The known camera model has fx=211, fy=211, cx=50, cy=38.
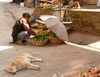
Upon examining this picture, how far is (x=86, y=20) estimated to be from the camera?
33.2 feet

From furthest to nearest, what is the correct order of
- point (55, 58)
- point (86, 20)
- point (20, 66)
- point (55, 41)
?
point (86, 20) → point (55, 41) → point (55, 58) → point (20, 66)

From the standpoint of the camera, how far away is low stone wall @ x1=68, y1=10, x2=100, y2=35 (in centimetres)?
958

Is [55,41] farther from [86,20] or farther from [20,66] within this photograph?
[20,66]

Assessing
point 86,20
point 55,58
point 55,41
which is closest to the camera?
point 55,58

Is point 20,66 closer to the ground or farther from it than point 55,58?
farther from it

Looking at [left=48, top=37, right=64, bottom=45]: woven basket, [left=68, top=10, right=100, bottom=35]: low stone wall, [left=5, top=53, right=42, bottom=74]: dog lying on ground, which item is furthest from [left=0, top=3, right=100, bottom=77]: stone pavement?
[left=68, top=10, right=100, bottom=35]: low stone wall

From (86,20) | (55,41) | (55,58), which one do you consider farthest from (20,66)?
(86,20)

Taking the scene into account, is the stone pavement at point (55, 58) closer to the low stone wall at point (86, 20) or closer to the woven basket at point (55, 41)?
the woven basket at point (55, 41)

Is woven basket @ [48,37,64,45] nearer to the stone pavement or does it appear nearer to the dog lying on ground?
the stone pavement

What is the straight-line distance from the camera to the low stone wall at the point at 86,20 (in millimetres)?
9578

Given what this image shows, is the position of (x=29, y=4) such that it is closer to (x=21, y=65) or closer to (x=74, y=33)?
(x=74, y=33)

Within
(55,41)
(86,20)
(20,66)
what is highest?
(86,20)

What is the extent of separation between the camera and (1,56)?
648 centimetres

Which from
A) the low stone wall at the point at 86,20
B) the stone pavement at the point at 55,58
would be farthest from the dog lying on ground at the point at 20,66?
the low stone wall at the point at 86,20
